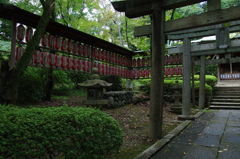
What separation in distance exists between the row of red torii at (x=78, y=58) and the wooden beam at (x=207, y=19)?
6388 mm

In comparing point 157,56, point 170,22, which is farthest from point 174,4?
point 157,56

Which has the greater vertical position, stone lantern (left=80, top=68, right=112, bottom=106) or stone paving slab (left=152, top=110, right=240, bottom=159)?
stone lantern (left=80, top=68, right=112, bottom=106)

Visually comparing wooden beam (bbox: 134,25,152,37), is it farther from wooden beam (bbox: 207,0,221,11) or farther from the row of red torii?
the row of red torii

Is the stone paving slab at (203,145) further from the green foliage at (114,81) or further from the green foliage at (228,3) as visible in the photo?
the green foliage at (228,3)

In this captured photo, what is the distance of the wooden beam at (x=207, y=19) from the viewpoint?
429cm

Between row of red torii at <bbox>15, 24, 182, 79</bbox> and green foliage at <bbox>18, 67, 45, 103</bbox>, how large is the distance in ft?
5.04

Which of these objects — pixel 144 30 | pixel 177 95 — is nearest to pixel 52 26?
pixel 144 30

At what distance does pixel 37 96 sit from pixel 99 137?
329 inches

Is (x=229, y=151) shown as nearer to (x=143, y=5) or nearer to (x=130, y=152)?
(x=130, y=152)

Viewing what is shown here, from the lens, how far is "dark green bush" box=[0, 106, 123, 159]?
223 centimetres

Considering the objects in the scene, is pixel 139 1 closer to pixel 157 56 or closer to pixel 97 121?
pixel 157 56

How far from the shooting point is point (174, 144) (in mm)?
4820

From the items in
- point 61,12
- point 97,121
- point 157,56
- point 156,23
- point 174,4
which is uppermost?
point 61,12

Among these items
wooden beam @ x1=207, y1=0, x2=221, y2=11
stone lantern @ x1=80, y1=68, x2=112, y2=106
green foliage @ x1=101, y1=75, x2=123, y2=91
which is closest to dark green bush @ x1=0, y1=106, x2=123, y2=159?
wooden beam @ x1=207, y1=0, x2=221, y2=11
